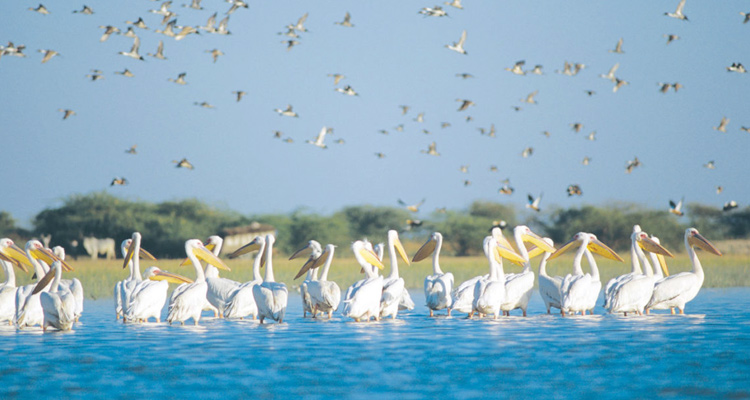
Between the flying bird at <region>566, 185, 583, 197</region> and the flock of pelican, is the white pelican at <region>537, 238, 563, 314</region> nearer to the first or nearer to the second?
the flock of pelican

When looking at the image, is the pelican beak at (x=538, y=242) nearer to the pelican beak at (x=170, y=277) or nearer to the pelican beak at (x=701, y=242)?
the pelican beak at (x=701, y=242)

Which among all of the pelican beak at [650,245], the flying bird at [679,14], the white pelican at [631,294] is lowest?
the white pelican at [631,294]

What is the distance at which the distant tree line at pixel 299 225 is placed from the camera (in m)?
37.9

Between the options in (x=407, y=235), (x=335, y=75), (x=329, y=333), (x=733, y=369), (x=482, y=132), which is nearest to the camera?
(x=733, y=369)

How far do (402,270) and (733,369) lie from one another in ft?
52.1

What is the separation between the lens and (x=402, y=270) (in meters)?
23.2

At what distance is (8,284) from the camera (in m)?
11.1

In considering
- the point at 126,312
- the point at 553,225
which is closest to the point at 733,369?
the point at 126,312

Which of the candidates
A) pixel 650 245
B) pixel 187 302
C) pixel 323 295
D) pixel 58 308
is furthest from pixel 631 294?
pixel 58 308

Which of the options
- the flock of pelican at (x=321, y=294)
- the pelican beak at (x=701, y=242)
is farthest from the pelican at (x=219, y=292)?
the pelican beak at (x=701, y=242)

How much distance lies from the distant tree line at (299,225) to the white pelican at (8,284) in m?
25.1

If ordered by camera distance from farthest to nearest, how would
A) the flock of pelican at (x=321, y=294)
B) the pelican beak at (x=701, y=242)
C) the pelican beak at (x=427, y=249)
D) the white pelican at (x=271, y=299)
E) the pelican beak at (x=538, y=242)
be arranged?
the pelican beak at (x=427, y=249), the pelican beak at (x=538, y=242), the pelican beak at (x=701, y=242), the white pelican at (x=271, y=299), the flock of pelican at (x=321, y=294)

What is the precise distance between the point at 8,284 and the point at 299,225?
101 ft

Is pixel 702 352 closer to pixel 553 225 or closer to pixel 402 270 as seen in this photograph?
pixel 402 270
